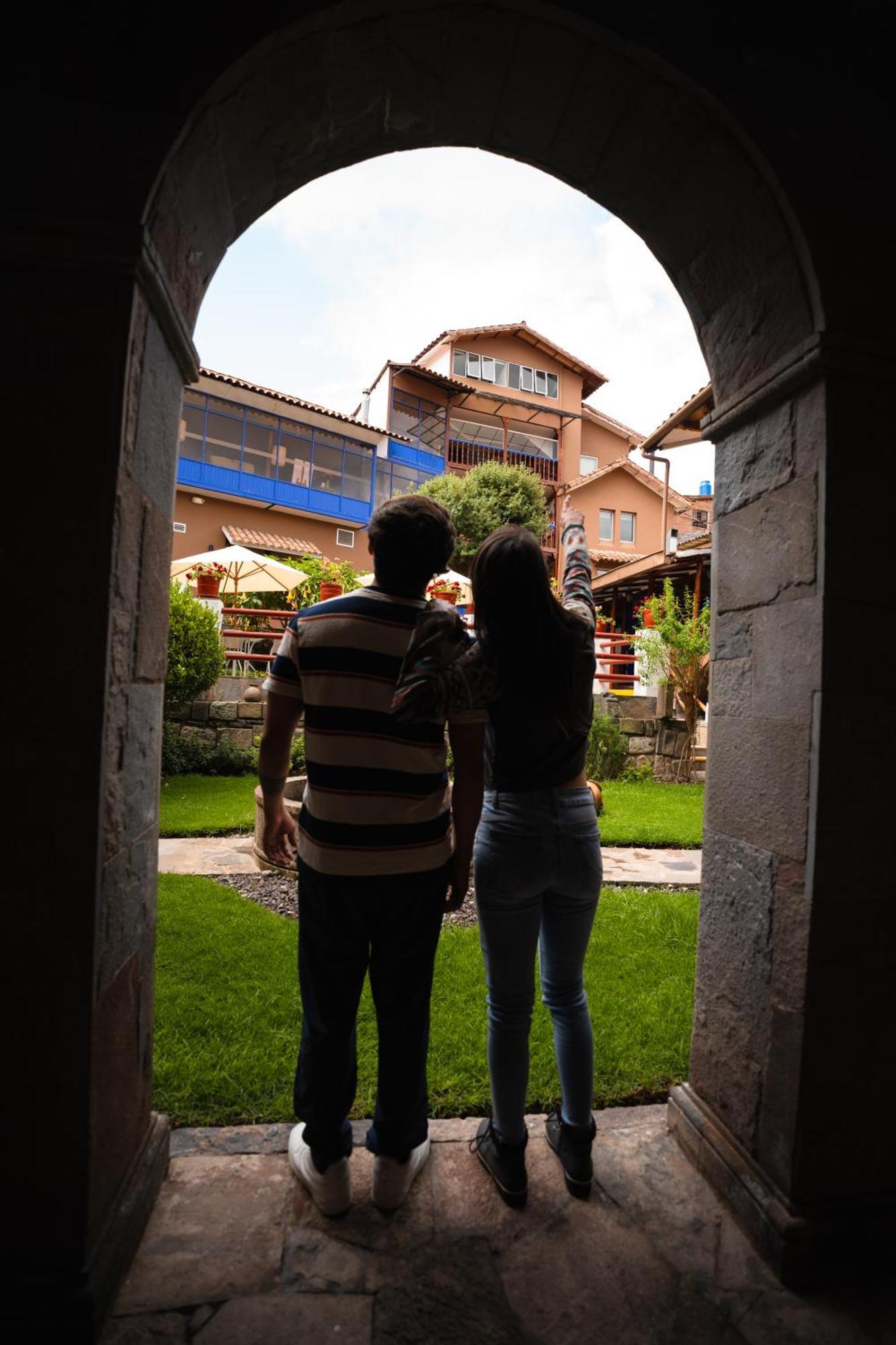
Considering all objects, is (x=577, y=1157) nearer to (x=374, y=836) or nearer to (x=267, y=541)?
(x=374, y=836)

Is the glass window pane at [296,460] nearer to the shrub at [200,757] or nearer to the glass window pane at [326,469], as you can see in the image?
the glass window pane at [326,469]

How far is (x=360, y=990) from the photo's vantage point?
5.75 ft

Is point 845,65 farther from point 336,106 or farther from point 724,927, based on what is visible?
point 724,927

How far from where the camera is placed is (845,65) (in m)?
1.83

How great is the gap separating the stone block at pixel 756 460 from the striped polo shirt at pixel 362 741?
3.60ft

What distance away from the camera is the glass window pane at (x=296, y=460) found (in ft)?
69.3

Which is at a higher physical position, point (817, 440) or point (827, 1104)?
point (817, 440)

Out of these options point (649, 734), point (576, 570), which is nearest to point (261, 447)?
point (649, 734)

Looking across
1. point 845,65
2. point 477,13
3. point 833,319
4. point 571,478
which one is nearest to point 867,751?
point 833,319

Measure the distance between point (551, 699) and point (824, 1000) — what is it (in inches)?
39.0

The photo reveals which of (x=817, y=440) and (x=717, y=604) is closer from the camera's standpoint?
(x=817, y=440)

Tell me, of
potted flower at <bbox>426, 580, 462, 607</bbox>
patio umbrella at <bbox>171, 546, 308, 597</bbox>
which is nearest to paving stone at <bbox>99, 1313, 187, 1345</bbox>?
potted flower at <bbox>426, 580, 462, 607</bbox>

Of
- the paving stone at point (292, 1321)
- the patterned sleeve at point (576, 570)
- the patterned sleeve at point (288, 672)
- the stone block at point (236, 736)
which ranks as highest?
the patterned sleeve at point (576, 570)

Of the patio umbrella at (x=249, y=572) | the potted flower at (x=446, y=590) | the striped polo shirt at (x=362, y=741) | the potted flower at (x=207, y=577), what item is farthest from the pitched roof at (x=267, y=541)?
the striped polo shirt at (x=362, y=741)
